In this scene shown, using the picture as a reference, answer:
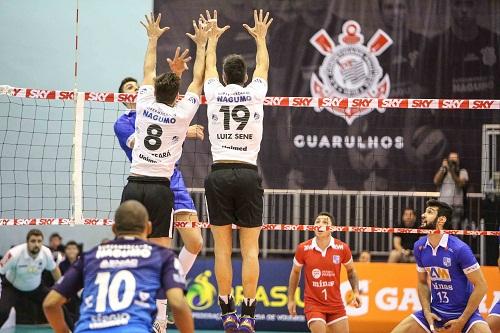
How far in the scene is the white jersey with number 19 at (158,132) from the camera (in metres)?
9.09

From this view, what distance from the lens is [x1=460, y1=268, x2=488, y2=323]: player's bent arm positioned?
10922 millimetres

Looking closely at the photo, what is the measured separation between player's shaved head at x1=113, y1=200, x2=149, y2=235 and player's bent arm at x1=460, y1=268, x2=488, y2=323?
17.8ft

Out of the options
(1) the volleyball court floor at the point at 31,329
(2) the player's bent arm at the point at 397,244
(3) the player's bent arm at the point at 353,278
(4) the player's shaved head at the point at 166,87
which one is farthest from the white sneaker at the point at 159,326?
(2) the player's bent arm at the point at 397,244

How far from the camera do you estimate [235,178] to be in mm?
9203

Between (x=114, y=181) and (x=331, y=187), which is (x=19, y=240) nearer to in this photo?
(x=114, y=181)

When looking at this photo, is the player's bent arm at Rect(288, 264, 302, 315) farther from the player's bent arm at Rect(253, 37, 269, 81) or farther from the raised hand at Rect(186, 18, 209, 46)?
the raised hand at Rect(186, 18, 209, 46)

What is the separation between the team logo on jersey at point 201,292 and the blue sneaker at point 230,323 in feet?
24.7

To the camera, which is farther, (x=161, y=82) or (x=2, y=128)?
(x=2, y=128)

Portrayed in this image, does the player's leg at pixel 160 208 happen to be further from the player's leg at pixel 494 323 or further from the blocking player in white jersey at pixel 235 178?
the player's leg at pixel 494 323

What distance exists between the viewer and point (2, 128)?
55.1 ft

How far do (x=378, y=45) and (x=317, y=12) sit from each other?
4.19 ft

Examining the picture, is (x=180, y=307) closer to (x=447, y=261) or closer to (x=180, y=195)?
(x=180, y=195)

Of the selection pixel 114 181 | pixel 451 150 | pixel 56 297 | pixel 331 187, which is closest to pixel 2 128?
pixel 114 181

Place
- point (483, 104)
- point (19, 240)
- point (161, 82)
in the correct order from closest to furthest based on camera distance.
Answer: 1. point (161, 82)
2. point (483, 104)
3. point (19, 240)
